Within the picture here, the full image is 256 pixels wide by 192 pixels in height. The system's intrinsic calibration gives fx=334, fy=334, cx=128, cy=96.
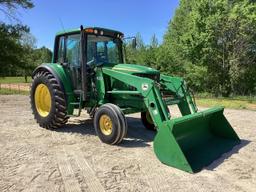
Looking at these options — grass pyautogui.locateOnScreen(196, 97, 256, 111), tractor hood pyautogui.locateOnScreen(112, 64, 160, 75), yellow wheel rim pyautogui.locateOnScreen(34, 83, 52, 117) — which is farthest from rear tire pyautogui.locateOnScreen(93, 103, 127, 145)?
grass pyautogui.locateOnScreen(196, 97, 256, 111)

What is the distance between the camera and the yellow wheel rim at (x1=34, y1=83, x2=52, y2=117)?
841cm

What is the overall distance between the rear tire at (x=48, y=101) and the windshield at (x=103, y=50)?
104 cm

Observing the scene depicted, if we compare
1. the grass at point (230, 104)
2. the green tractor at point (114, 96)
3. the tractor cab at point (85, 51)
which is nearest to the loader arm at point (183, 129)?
the green tractor at point (114, 96)

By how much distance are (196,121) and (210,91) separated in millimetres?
20898

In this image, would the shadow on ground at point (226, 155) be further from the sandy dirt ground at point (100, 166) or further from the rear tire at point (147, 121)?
the rear tire at point (147, 121)

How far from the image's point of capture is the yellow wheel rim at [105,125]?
6.64 meters

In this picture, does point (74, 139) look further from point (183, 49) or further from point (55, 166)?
point (183, 49)

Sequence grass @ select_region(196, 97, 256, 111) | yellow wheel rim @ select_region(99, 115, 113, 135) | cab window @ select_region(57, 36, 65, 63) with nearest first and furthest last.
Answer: yellow wheel rim @ select_region(99, 115, 113, 135), cab window @ select_region(57, 36, 65, 63), grass @ select_region(196, 97, 256, 111)

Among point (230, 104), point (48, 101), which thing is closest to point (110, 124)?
point (48, 101)

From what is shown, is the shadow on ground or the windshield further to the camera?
the windshield

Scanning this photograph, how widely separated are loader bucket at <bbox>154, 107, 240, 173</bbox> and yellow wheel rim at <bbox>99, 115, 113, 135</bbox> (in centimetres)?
146

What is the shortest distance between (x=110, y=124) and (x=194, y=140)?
166 centimetres

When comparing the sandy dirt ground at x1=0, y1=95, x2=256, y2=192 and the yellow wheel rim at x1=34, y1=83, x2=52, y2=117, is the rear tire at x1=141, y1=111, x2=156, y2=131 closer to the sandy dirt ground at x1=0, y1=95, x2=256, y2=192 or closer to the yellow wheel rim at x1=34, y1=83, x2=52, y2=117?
the sandy dirt ground at x1=0, y1=95, x2=256, y2=192

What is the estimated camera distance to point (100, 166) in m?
5.26
